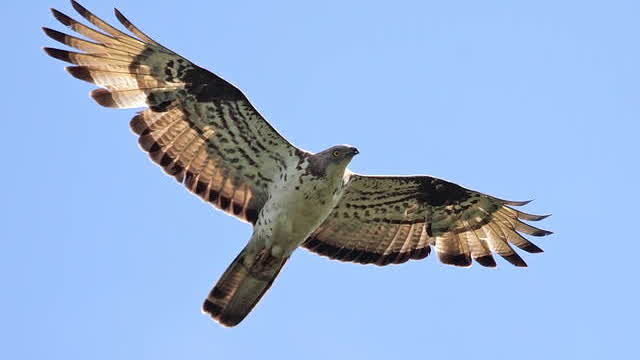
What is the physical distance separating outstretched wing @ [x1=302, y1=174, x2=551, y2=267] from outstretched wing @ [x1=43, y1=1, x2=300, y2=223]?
1220 millimetres

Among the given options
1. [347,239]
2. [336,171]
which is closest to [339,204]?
[347,239]

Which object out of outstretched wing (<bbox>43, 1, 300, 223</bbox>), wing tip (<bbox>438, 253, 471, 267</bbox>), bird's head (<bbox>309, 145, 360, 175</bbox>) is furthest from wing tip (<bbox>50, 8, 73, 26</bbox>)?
wing tip (<bbox>438, 253, 471, 267</bbox>)

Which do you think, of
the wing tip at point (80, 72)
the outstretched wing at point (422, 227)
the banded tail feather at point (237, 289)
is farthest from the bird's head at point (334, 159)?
the wing tip at point (80, 72)

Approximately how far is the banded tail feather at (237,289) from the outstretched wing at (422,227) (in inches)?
49.4

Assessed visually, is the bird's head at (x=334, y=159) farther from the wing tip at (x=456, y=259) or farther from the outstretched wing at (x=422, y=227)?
the wing tip at (x=456, y=259)

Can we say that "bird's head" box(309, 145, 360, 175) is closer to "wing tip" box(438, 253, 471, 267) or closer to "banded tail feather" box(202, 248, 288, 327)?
"banded tail feather" box(202, 248, 288, 327)

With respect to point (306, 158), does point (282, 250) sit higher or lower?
lower

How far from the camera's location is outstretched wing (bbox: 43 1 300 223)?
532 inches

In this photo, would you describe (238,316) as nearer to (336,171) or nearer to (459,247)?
(336,171)

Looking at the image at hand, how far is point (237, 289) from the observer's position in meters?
13.7

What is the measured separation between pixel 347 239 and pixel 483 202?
1.78m

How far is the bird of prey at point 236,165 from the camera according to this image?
13477 mm

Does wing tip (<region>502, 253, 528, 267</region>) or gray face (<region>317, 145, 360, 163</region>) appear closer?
gray face (<region>317, 145, 360, 163</region>)

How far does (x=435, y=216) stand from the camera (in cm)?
1528
